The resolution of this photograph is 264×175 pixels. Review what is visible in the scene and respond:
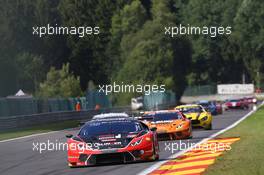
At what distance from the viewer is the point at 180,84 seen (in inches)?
4173

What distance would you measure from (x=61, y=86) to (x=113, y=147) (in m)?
61.4

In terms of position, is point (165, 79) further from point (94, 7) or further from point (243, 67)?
point (243, 67)

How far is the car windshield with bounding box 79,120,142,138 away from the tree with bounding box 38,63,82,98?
58254 mm

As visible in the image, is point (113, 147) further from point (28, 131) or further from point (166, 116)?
point (28, 131)

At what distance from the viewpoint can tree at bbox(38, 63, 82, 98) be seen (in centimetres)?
7712

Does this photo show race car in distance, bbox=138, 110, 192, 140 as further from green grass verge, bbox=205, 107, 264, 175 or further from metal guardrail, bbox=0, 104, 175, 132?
metal guardrail, bbox=0, 104, 175, 132

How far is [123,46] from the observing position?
94438 mm

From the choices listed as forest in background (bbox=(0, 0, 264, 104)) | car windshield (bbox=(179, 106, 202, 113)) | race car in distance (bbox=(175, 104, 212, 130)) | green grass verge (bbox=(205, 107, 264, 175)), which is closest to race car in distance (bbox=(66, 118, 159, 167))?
green grass verge (bbox=(205, 107, 264, 175))

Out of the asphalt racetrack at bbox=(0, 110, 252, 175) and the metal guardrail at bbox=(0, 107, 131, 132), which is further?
the metal guardrail at bbox=(0, 107, 131, 132)

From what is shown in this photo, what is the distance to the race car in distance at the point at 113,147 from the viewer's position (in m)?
17.0

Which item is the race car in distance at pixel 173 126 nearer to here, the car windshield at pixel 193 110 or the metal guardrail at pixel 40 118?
the car windshield at pixel 193 110

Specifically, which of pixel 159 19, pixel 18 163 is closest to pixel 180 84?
pixel 159 19

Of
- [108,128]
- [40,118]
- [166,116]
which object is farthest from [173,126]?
[40,118]

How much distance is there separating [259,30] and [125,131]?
106187mm
